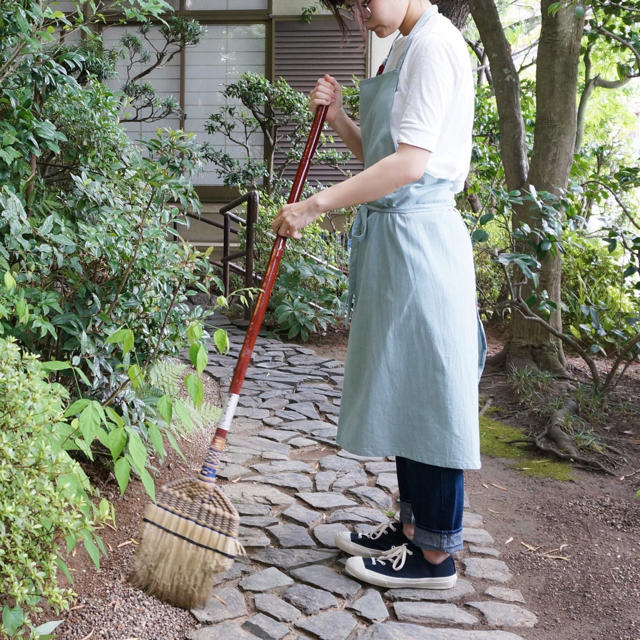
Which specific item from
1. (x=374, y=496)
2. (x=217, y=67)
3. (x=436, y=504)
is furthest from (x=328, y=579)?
(x=217, y=67)

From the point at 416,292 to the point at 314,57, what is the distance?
832 cm

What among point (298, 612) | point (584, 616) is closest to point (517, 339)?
point (584, 616)

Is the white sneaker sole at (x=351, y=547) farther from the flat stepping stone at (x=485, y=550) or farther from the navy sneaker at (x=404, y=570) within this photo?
the flat stepping stone at (x=485, y=550)

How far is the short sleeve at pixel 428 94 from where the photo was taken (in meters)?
2.17

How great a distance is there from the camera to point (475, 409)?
2424 mm

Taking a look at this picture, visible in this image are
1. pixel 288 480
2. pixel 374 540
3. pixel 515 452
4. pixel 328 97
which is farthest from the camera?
pixel 515 452

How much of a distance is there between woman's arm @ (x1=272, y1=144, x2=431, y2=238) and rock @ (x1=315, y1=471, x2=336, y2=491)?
5.25 ft

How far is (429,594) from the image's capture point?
254 centimetres

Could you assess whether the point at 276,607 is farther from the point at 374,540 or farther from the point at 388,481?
the point at 388,481

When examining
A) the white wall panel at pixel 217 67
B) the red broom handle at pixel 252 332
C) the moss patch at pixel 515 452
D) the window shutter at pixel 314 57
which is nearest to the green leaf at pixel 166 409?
the red broom handle at pixel 252 332

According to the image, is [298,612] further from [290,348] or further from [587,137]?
[587,137]

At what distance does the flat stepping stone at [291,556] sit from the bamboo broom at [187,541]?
43cm

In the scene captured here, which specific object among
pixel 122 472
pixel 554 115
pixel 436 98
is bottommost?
pixel 122 472

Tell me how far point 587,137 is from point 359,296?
11305 mm
